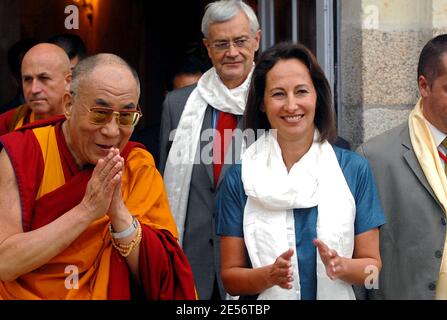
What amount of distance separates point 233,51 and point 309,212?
4.26 feet

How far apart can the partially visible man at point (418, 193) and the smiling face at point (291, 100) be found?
0.50m

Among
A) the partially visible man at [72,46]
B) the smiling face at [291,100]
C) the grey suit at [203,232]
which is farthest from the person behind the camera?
the partially visible man at [72,46]

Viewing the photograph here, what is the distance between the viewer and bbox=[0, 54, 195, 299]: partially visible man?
3707 millimetres

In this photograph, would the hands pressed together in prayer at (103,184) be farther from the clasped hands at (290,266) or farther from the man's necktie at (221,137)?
the man's necktie at (221,137)

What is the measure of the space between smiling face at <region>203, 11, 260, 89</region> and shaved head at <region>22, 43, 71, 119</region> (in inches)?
31.1

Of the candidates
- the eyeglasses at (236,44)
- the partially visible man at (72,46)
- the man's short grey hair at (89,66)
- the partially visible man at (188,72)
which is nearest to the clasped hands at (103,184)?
the man's short grey hair at (89,66)

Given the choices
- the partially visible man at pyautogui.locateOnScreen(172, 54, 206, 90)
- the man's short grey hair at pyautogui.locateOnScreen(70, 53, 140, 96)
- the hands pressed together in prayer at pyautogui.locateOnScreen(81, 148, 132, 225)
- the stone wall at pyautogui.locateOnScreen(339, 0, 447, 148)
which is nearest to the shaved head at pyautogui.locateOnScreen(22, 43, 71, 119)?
the man's short grey hair at pyautogui.locateOnScreen(70, 53, 140, 96)

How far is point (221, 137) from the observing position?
16.4 ft

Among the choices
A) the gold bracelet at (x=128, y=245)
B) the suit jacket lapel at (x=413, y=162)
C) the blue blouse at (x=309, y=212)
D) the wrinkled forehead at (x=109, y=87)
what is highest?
the wrinkled forehead at (x=109, y=87)

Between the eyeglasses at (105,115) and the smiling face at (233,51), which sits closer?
the eyeglasses at (105,115)

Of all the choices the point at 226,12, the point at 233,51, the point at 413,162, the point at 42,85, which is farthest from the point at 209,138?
the point at 413,162

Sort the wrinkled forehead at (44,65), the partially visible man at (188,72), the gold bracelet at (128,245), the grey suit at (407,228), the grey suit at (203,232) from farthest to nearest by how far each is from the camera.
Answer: the partially visible man at (188,72)
the wrinkled forehead at (44,65)
the grey suit at (203,232)
the grey suit at (407,228)
the gold bracelet at (128,245)

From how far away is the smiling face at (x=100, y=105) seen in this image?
3.86 meters

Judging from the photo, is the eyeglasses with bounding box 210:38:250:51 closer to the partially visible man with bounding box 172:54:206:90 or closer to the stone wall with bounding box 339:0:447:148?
the stone wall with bounding box 339:0:447:148
